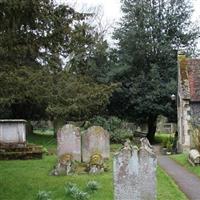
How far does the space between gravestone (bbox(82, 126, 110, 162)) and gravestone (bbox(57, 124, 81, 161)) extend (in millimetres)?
430

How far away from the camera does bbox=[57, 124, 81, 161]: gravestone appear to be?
64.5 feet

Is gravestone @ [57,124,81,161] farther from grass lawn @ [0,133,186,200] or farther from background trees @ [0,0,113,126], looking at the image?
background trees @ [0,0,113,126]

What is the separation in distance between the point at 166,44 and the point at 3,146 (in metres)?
19.7

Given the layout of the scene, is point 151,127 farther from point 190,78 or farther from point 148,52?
point 190,78

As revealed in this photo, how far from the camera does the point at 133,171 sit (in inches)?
363

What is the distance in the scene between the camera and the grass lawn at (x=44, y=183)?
13094 mm

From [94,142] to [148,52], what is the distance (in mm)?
20456

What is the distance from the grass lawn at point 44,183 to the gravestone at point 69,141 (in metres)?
0.89

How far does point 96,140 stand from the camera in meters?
20.5

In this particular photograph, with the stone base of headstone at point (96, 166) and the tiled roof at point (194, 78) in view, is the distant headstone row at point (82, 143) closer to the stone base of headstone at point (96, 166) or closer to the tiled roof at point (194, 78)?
the stone base of headstone at point (96, 166)

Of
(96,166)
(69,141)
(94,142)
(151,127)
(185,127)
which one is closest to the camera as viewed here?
(96,166)

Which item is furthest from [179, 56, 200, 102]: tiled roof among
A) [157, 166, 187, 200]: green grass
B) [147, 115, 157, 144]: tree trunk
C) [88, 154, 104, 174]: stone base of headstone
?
[157, 166, 187, 200]: green grass

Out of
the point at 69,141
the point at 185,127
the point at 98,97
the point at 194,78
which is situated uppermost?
the point at 194,78

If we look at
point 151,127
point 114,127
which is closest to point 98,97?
point 114,127
